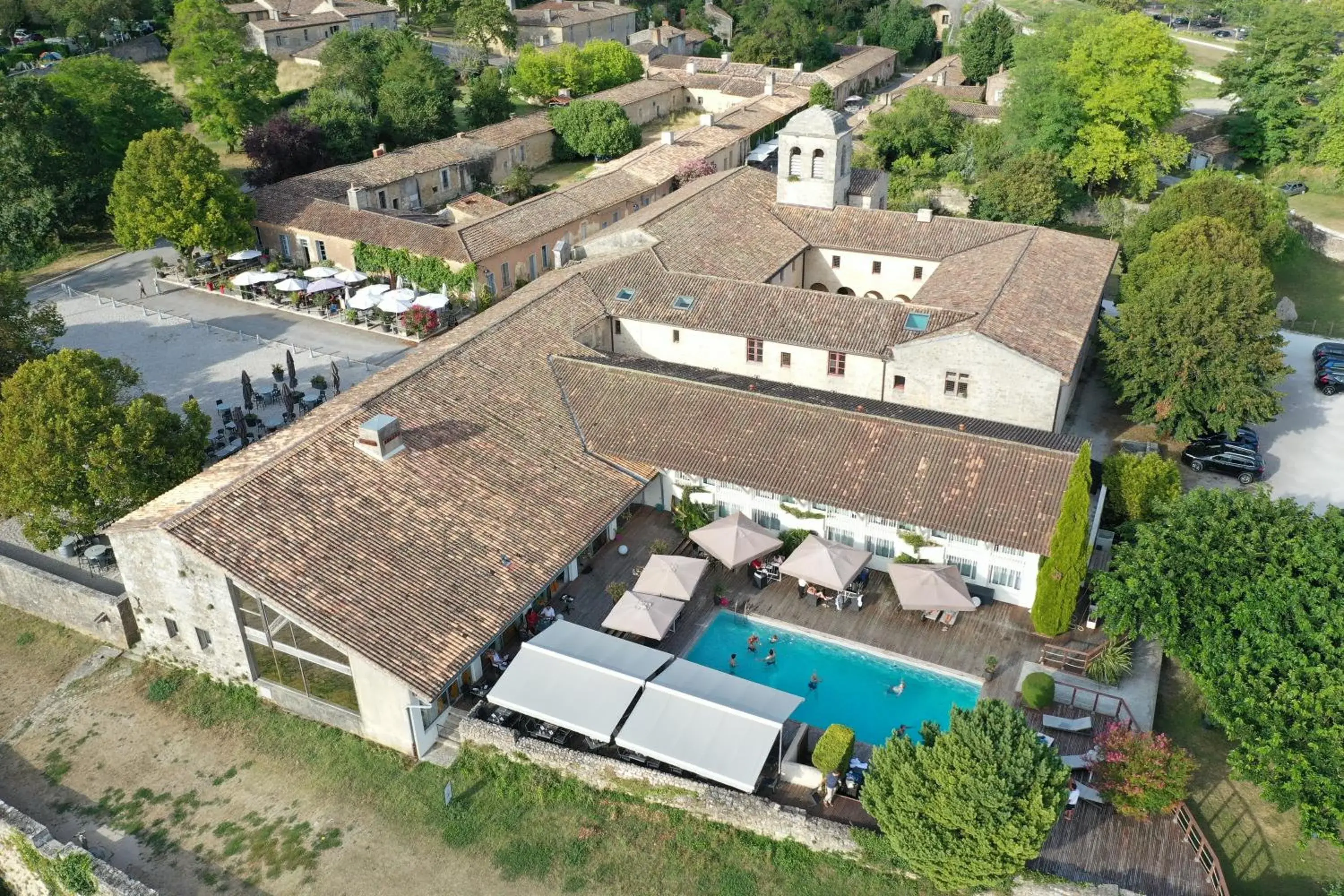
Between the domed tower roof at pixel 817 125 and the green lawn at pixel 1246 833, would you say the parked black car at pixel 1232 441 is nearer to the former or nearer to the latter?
the green lawn at pixel 1246 833

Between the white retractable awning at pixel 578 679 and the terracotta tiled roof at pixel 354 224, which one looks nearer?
the white retractable awning at pixel 578 679

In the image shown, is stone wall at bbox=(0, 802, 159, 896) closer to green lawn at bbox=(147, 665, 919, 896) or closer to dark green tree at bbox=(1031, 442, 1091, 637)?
green lawn at bbox=(147, 665, 919, 896)

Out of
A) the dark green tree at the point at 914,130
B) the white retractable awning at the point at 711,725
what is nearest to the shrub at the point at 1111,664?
the white retractable awning at the point at 711,725

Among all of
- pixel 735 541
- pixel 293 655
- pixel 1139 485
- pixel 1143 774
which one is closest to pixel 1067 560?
pixel 1139 485

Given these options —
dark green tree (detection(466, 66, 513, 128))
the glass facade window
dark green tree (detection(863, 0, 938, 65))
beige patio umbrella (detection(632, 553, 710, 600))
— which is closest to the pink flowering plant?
beige patio umbrella (detection(632, 553, 710, 600))

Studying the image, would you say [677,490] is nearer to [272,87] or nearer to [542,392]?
[542,392]

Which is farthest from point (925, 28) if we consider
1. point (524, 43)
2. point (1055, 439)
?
point (1055, 439)
